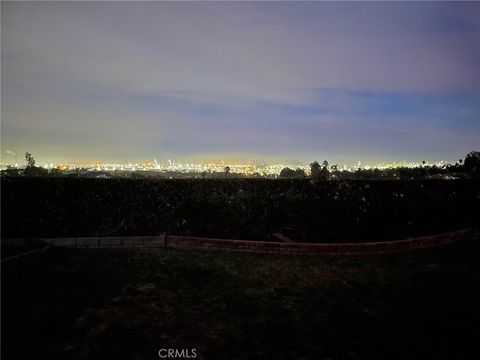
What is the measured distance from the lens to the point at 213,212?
11.4 meters

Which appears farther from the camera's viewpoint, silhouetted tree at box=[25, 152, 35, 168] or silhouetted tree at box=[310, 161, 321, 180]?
silhouetted tree at box=[25, 152, 35, 168]

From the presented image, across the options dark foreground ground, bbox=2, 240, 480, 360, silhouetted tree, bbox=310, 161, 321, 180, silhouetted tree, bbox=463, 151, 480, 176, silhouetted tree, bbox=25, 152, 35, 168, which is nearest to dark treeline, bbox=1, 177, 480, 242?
silhouetted tree, bbox=310, 161, 321, 180

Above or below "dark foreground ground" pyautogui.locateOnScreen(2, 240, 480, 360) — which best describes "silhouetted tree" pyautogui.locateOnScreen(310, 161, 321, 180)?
above

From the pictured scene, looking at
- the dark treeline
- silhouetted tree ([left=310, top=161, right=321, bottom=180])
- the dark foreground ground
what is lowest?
the dark foreground ground

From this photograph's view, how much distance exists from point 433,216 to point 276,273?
7.37m

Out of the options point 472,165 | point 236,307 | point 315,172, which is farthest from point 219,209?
point 472,165

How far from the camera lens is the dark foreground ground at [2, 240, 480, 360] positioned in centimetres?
460

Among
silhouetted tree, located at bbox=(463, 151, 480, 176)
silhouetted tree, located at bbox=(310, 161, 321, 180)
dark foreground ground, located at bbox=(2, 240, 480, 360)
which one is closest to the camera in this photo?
dark foreground ground, located at bbox=(2, 240, 480, 360)

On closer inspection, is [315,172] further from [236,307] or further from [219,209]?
[236,307]

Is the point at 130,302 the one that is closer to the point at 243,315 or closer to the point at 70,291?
the point at 70,291

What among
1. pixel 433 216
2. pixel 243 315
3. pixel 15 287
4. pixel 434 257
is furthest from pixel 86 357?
pixel 433 216

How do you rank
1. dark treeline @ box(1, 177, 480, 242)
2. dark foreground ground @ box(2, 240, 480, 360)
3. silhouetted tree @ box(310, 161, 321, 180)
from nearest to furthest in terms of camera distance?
dark foreground ground @ box(2, 240, 480, 360) < dark treeline @ box(1, 177, 480, 242) < silhouetted tree @ box(310, 161, 321, 180)

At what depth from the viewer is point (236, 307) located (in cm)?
595

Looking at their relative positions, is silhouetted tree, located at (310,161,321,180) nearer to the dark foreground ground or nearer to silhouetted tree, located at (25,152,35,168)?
the dark foreground ground
